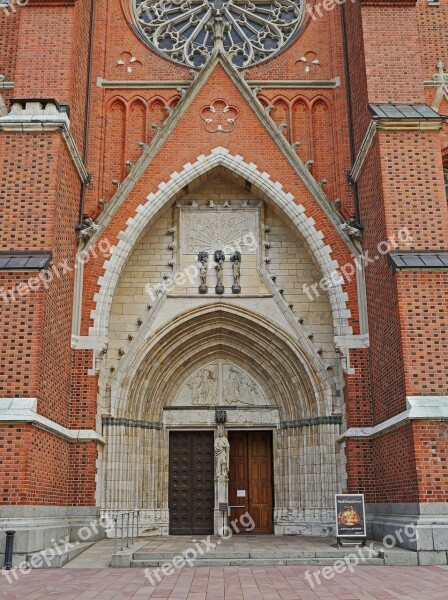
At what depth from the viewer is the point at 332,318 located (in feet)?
49.8

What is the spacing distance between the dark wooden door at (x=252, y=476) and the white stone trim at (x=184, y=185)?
140 inches

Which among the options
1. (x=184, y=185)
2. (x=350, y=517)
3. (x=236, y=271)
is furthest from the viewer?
(x=236, y=271)

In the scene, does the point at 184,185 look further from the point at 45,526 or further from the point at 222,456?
the point at 45,526

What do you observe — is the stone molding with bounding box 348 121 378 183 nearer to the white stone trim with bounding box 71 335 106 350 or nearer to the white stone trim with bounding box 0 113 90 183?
the white stone trim with bounding box 0 113 90 183

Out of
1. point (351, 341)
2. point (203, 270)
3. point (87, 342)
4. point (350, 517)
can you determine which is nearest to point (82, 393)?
point (87, 342)

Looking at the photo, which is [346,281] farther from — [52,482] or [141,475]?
[52,482]

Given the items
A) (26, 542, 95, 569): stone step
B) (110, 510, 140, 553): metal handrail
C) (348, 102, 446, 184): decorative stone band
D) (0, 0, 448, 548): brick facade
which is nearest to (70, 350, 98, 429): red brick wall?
(0, 0, 448, 548): brick facade

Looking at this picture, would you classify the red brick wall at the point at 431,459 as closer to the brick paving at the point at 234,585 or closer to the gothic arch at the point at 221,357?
the brick paving at the point at 234,585

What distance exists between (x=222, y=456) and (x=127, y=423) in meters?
2.31

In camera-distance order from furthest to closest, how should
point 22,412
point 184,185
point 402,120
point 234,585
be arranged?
point 184,185
point 402,120
point 22,412
point 234,585

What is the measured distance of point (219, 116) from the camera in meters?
15.8

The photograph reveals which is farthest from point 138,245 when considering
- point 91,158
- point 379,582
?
point 379,582

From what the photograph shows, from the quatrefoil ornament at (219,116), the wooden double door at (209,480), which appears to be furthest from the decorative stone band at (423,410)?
the quatrefoil ornament at (219,116)

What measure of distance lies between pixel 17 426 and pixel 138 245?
20.5ft
